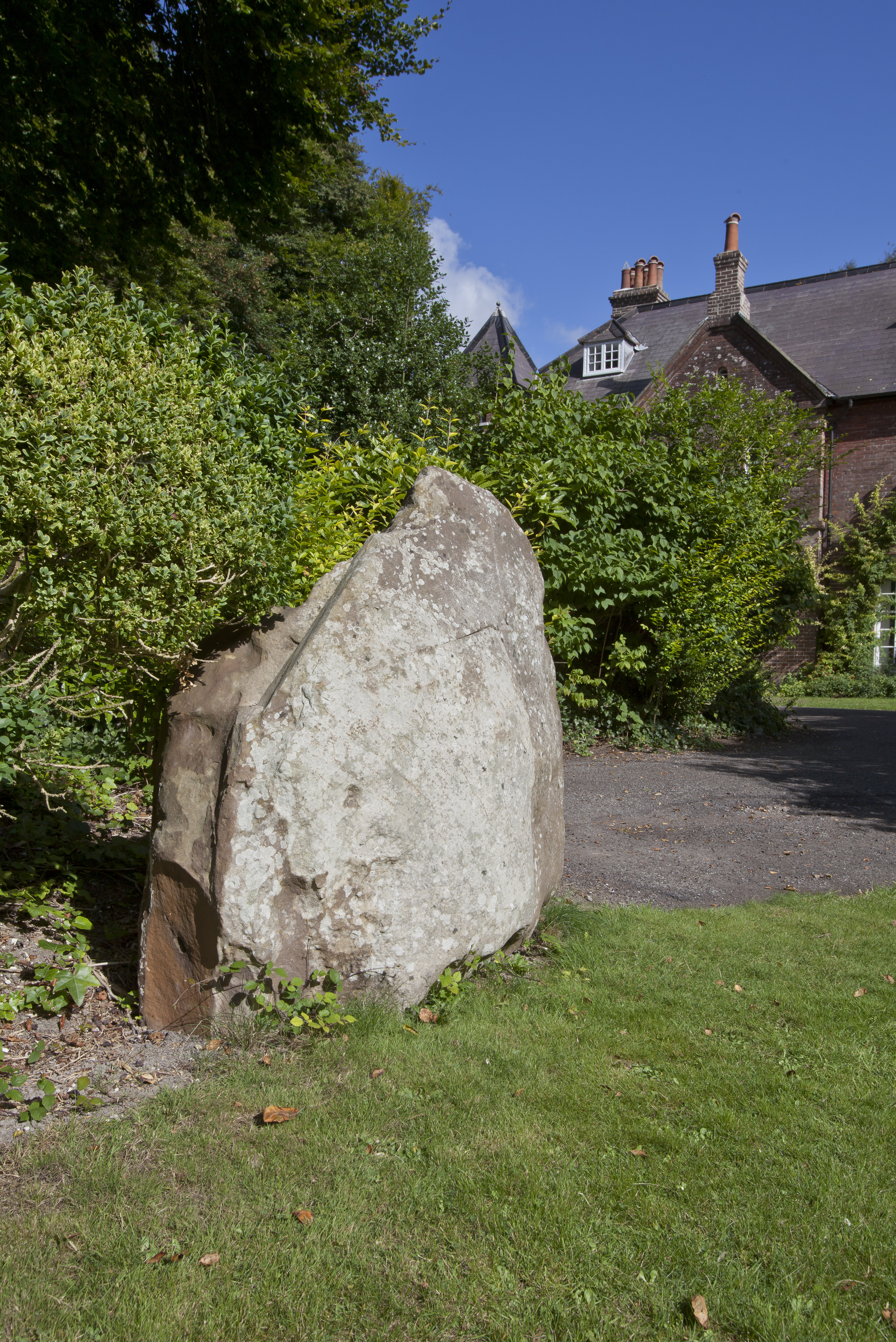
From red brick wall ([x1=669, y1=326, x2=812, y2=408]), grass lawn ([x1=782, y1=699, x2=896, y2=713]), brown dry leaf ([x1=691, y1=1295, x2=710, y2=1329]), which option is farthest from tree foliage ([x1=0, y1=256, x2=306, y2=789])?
red brick wall ([x1=669, y1=326, x2=812, y2=408])

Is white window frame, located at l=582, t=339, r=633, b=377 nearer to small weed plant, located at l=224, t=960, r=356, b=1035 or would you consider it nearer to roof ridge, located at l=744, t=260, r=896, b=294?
roof ridge, located at l=744, t=260, r=896, b=294

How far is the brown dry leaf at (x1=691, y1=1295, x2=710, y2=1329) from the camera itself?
6.68 feet

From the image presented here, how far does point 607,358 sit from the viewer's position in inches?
1088

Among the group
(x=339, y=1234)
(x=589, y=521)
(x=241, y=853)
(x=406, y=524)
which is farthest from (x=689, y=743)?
(x=339, y=1234)

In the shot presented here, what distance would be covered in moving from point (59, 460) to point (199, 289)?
1342 cm

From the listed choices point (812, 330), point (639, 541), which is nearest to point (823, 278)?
point (812, 330)

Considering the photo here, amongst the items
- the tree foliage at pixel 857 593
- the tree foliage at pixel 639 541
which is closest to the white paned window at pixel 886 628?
the tree foliage at pixel 857 593

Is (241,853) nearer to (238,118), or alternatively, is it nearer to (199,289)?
(238,118)

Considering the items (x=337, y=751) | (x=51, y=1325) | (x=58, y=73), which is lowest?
(x=51, y=1325)

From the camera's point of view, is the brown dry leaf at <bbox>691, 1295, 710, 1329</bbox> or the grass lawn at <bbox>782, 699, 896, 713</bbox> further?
the grass lawn at <bbox>782, 699, 896, 713</bbox>

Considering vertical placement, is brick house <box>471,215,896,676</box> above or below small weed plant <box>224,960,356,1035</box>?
above

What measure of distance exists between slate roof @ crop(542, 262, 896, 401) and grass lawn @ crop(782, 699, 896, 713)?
8569 mm

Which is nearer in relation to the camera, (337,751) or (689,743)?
Answer: (337,751)

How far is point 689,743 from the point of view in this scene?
11.5 meters
